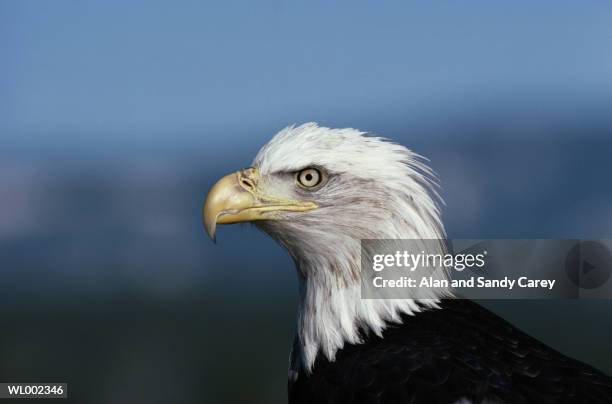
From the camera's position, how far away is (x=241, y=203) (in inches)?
156

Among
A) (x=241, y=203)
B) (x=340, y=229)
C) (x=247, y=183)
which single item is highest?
(x=247, y=183)

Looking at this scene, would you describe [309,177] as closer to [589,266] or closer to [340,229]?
[340,229]

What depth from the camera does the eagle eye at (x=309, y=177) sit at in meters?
3.96

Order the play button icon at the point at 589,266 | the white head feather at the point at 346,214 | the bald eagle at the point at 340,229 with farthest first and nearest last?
the play button icon at the point at 589,266
the white head feather at the point at 346,214
the bald eagle at the point at 340,229

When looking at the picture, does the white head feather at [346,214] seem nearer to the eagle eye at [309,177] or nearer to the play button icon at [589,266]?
the eagle eye at [309,177]

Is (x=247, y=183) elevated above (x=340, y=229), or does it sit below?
above

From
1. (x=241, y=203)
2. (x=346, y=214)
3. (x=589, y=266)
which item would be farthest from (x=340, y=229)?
(x=589, y=266)

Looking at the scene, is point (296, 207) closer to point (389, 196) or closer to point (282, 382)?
point (389, 196)

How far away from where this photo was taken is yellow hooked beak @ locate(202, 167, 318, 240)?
12.9 feet

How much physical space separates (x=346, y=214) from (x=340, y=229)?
0.07 meters

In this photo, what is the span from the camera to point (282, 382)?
1076 centimetres

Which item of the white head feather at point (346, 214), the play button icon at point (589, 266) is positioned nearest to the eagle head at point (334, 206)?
the white head feather at point (346, 214)

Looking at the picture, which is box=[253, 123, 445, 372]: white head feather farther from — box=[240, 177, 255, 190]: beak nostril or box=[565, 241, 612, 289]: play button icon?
box=[565, 241, 612, 289]: play button icon

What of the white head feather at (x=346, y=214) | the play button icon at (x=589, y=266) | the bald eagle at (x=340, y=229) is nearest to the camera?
the bald eagle at (x=340, y=229)
